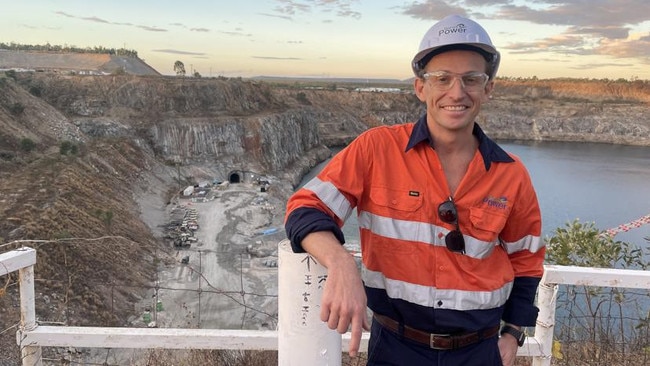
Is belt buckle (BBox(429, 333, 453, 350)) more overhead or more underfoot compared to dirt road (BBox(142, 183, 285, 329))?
more overhead

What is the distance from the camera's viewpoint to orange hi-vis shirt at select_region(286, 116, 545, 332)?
1651mm

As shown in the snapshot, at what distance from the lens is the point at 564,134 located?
97.7m

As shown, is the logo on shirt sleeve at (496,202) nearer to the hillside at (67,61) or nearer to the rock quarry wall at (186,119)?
the rock quarry wall at (186,119)

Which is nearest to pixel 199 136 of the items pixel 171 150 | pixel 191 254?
pixel 171 150

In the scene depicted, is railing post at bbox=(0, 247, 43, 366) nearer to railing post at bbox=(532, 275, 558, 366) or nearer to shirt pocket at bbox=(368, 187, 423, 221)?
shirt pocket at bbox=(368, 187, 423, 221)

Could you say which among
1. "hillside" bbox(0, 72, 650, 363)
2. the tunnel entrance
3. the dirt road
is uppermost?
"hillside" bbox(0, 72, 650, 363)

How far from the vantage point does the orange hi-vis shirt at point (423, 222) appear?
5.42 feet

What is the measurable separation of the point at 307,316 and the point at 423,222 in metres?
0.52

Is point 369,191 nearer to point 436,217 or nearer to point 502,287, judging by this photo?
point 436,217

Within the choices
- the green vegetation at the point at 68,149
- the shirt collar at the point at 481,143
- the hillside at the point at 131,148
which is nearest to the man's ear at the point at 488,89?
the shirt collar at the point at 481,143

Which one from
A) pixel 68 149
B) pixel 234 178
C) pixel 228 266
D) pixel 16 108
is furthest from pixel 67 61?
pixel 228 266

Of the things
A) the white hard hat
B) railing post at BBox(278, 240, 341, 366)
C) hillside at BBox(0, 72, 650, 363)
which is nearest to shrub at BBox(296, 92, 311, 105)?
hillside at BBox(0, 72, 650, 363)

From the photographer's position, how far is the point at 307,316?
1364 millimetres

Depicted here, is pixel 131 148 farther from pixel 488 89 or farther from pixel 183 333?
pixel 488 89
